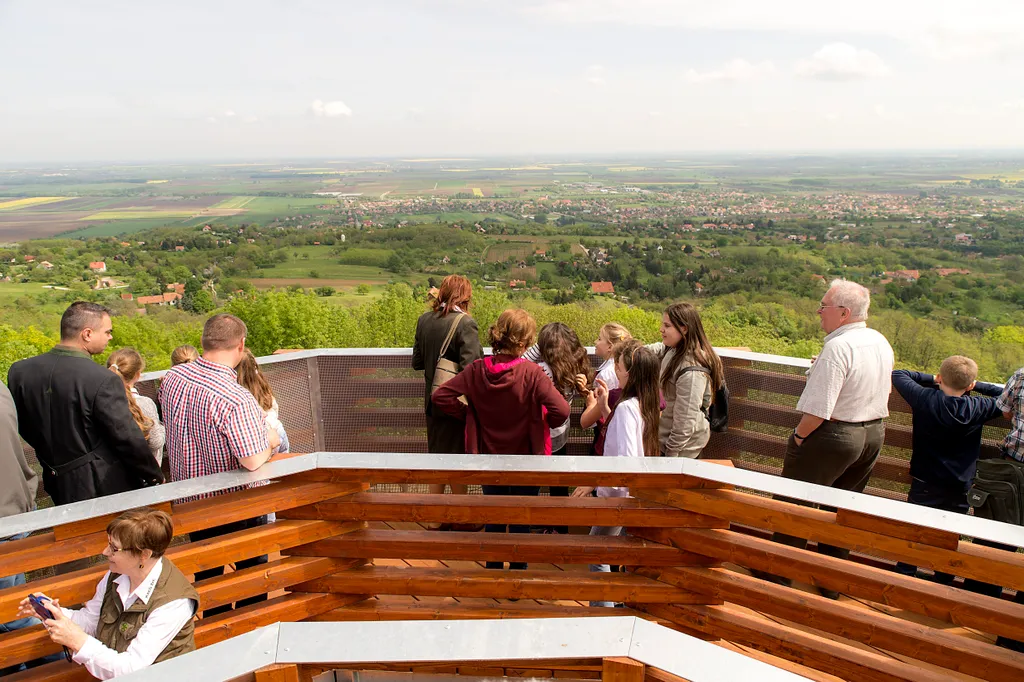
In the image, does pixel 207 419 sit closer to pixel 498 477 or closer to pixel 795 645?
pixel 498 477

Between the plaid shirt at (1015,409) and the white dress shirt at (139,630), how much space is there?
11.4 feet

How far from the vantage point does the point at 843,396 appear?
10.5ft

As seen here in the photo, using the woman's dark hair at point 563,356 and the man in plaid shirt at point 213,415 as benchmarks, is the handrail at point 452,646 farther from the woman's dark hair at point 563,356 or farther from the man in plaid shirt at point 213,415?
the woman's dark hair at point 563,356

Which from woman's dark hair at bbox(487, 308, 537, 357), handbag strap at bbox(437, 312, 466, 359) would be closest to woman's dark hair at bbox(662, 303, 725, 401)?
woman's dark hair at bbox(487, 308, 537, 357)

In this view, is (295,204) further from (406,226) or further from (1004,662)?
(1004,662)

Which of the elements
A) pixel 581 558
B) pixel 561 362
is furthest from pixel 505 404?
pixel 581 558

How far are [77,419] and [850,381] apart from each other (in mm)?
3403

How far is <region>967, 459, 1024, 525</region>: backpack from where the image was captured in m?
3.09

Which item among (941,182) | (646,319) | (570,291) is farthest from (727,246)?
(941,182)

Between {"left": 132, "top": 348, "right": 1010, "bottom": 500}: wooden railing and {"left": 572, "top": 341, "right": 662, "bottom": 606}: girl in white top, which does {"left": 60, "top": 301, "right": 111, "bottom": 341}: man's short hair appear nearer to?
{"left": 132, "top": 348, "right": 1010, "bottom": 500}: wooden railing

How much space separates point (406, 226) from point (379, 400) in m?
75.1

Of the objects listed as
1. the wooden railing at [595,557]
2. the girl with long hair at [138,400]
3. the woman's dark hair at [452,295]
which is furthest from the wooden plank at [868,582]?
the girl with long hair at [138,400]

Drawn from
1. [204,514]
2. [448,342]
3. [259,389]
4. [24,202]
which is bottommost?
[204,514]

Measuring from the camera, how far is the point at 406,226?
77.8 metres
